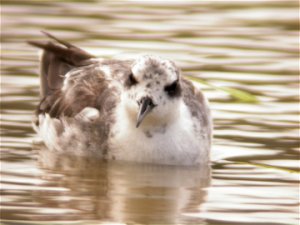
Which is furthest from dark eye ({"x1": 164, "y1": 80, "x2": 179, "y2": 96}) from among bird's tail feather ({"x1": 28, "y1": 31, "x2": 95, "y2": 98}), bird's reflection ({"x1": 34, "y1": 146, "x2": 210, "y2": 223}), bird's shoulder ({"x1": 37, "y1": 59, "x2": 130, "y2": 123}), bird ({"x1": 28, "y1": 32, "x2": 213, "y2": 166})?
bird's tail feather ({"x1": 28, "y1": 31, "x2": 95, "y2": 98})

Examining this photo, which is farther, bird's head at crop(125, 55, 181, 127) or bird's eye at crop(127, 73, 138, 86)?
bird's eye at crop(127, 73, 138, 86)

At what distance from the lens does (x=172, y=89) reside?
14.4 meters

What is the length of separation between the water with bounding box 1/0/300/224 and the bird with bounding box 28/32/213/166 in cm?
19

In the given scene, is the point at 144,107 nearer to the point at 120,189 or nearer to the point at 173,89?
the point at 173,89

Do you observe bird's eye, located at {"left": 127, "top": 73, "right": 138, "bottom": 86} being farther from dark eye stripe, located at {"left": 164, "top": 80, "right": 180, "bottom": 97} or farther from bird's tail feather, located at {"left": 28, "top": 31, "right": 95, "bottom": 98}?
bird's tail feather, located at {"left": 28, "top": 31, "right": 95, "bottom": 98}

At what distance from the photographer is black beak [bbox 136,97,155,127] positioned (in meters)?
14.0

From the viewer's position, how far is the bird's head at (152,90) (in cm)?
1418

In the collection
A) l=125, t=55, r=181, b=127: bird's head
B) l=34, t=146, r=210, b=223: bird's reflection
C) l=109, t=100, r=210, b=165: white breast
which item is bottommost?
l=34, t=146, r=210, b=223: bird's reflection

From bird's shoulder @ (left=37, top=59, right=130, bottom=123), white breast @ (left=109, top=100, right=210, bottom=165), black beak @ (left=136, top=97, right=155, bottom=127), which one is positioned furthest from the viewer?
bird's shoulder @ (left=37, top=59, right=130, bottom=123)

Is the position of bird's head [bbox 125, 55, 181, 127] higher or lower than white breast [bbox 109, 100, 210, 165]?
higher

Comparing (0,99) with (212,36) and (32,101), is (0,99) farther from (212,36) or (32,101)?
(212,36)

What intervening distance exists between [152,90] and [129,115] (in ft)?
1.85

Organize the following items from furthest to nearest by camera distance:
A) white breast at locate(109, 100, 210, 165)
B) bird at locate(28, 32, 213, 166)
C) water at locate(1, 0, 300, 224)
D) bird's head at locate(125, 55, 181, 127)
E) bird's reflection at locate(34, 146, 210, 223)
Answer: white breast at locate(109, 100, 210, 165) → bird at locate(28, 32, 213, 166) → bird's head at locate(125, 55, 181, 127) → water at locate(1, 0, 300, 224) → bird's reflection at locate(34, 146, 210, 223)

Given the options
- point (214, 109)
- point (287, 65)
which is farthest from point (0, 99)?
point (287, 65)
